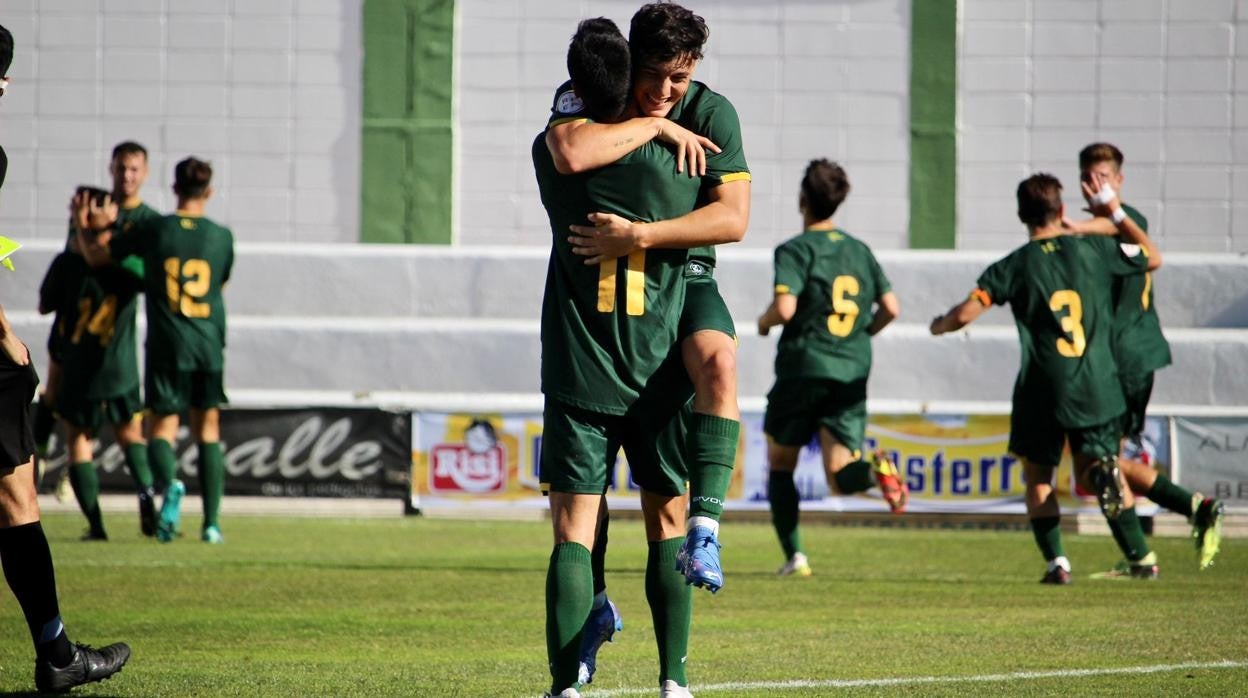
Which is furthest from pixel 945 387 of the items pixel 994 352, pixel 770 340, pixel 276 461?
pixel 276 461

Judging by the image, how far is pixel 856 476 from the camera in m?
10.1

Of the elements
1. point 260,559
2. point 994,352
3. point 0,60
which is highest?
point 0,60

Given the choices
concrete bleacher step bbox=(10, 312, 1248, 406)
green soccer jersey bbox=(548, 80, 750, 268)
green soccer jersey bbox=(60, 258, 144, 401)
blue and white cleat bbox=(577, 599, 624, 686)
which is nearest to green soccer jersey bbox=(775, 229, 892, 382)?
green soccer jersey bbox=(60, 258, 144, 401)

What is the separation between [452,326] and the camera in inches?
729

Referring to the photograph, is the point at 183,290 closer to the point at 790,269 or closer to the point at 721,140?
the point at 790,269

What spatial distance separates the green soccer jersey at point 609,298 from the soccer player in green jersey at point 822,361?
204 inches

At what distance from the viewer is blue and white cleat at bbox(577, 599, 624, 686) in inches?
223

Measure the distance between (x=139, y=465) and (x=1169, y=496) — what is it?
21.7ft

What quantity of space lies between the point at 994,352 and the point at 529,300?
15.6 ft

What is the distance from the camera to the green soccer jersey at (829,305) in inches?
409

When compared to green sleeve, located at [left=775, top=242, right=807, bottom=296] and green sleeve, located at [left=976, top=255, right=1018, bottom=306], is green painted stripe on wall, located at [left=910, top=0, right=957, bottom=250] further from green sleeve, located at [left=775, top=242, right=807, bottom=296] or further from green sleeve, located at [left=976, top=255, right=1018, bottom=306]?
green sleeve, located at [left=976, top=255, right=1018, bottom=306]

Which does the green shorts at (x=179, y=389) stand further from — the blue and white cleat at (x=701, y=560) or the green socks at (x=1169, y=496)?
the blue and white cleat at (x=701, y=560)

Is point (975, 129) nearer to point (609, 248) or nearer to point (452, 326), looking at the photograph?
point (452, 326)

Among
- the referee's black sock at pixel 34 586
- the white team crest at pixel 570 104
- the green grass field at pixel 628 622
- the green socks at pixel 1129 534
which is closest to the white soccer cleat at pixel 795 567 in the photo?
the green grass field at pixel 628 622
